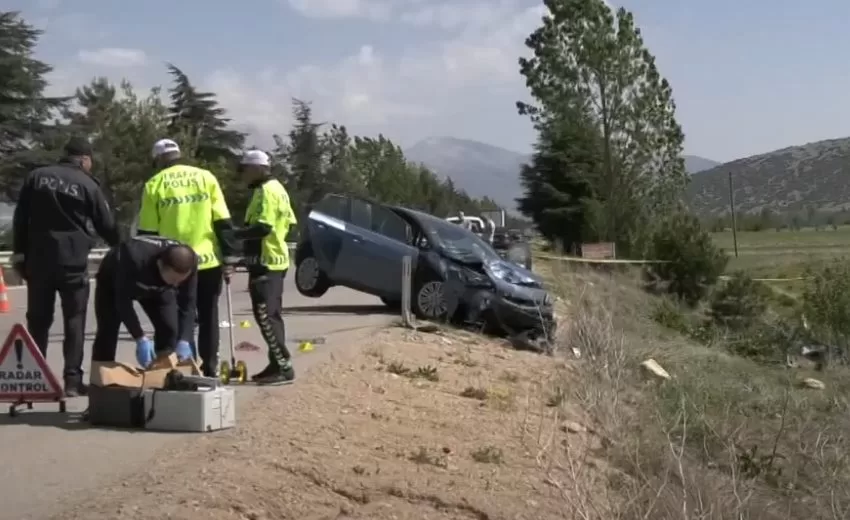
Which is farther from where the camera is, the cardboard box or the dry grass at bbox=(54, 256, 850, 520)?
the cardboard box

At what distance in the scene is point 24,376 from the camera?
9.05 meters

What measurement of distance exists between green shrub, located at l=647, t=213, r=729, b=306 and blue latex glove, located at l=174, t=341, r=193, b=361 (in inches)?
1121

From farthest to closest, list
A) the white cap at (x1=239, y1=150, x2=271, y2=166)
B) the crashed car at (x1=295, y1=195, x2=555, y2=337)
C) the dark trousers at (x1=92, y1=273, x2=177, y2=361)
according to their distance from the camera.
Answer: the crashed car at (x1=295, y1=195, x2=555, y2=337)
the white cap at (x1=239, y1=150, x2=271, y2=166)
the dark trousers at (x1=92, y1=273, x2=177, y2=361)

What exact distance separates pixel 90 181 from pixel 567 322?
636 cm

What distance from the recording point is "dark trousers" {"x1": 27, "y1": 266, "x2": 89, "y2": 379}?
9.45 meters

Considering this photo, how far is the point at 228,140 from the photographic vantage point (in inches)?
2420

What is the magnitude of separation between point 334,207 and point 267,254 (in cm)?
817

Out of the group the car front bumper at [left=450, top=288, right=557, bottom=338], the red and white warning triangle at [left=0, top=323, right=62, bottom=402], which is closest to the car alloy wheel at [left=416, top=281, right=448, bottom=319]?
the car front bumper at [left=450, top=288, right=557, bottom=338]

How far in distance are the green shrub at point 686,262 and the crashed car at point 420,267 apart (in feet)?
64.8

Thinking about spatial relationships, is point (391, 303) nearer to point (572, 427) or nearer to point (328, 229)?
point (328, 229)

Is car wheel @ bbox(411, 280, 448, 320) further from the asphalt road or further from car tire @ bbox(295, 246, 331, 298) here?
the asphalt road

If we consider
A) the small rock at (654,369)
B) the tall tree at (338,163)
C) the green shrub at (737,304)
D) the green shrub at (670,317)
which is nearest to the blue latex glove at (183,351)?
the small rock at (654,369)

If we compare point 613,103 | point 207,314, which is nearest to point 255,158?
point 207,314

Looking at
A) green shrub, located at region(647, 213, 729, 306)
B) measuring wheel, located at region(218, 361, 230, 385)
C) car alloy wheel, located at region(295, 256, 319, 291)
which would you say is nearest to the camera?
measuring wheel, located at region(218, 361, 230, 385)
